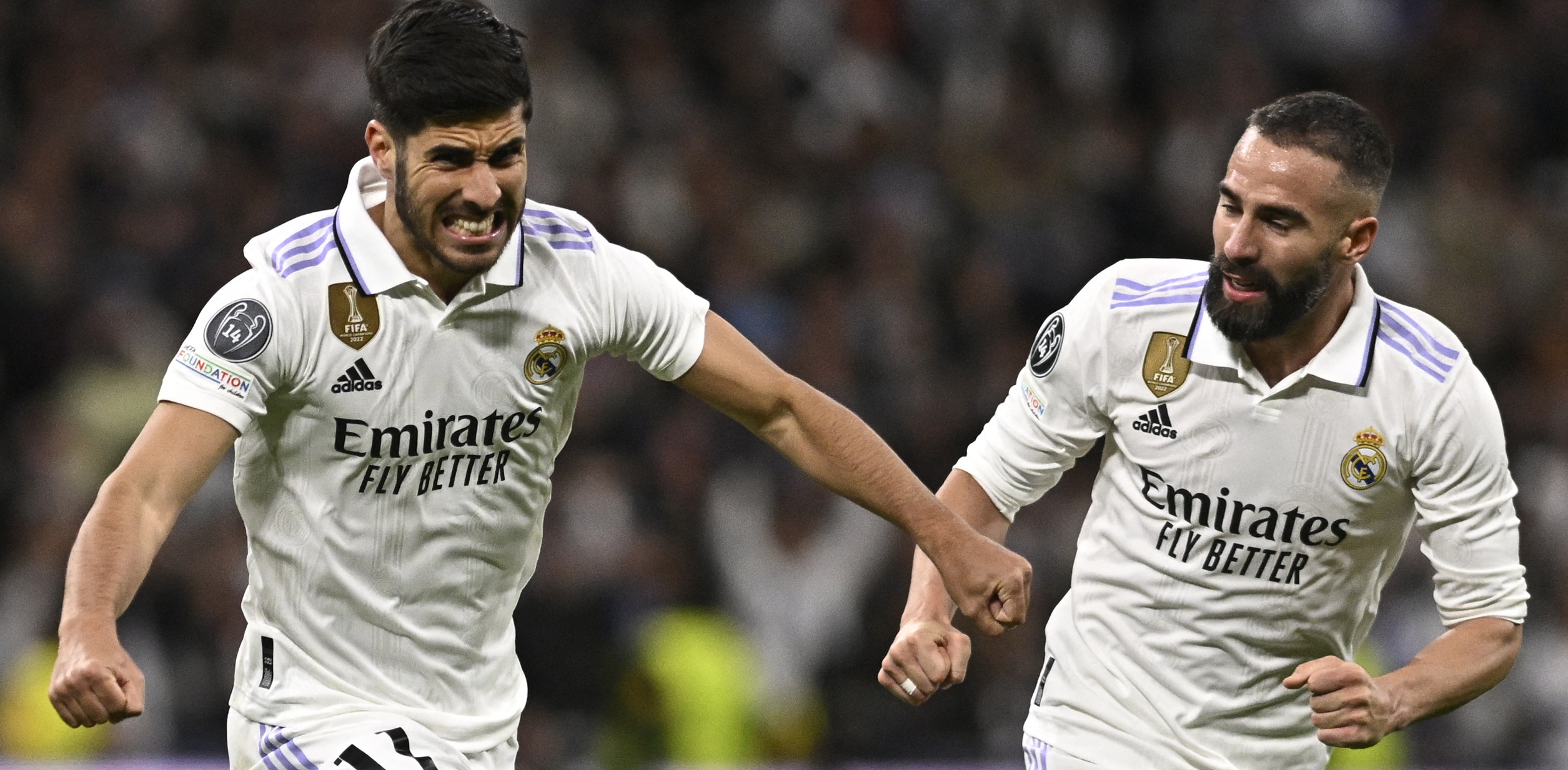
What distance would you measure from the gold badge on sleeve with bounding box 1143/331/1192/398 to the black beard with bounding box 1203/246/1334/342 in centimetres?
10

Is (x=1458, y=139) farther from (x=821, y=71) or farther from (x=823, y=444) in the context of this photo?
(x=823, y=444)

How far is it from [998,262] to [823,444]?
255 inches

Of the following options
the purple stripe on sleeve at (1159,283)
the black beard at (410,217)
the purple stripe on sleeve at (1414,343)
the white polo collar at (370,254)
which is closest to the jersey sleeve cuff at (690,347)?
the white polo collar at (370,254)

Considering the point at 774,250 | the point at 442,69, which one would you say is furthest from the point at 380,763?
the point at 774,250

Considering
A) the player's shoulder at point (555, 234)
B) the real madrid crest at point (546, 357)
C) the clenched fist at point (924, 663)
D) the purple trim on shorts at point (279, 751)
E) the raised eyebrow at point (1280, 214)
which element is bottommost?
the purple trim on shorts at point (279, 751)

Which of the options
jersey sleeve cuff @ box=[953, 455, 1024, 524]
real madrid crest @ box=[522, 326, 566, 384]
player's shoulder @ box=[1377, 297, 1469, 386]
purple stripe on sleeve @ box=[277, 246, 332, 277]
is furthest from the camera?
jersey sleeve cuff @ box=[953, 455, 1024, 524]

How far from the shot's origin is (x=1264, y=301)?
13.6ft

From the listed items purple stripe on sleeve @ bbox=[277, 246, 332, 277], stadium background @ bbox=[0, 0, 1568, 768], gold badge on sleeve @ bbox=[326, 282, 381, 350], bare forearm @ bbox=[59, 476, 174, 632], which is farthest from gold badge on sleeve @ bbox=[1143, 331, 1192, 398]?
stadium background @ bbox=[0, 0, 1568, 768]

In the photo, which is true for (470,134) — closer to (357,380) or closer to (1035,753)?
(357,380)

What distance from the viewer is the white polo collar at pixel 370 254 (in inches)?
151

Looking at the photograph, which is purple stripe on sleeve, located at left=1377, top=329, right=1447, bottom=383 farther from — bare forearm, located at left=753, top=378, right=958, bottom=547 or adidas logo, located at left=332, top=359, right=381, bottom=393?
adidas logo, located at left=332, top=359, right=381, bottom=393

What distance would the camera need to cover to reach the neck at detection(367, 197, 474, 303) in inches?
154

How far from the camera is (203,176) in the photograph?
33.0 feet

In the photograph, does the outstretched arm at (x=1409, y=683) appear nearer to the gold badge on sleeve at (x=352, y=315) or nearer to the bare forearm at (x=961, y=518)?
the bare forearm at (x=961, y=518)
